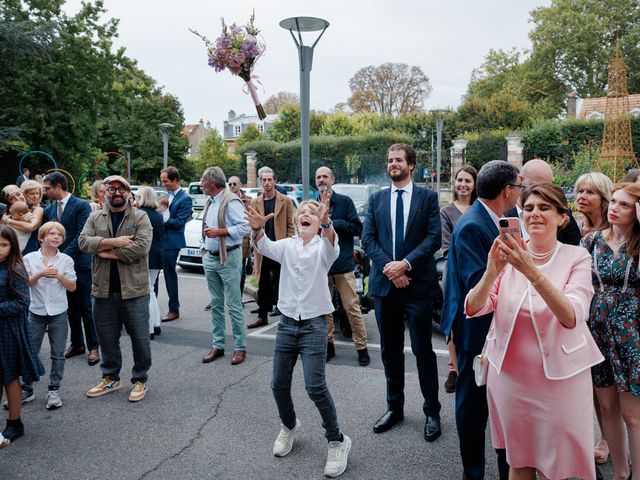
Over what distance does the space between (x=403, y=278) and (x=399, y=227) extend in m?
0.47

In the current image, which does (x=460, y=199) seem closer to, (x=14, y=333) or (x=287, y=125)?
(x=14, y=333)

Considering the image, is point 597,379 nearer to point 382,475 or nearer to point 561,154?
point 382,475

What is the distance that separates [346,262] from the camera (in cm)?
576

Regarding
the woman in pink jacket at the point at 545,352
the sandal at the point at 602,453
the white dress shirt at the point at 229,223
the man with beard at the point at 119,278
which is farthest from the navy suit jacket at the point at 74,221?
the sandal at the point at 602,453

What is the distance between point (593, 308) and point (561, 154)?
27.8 meters

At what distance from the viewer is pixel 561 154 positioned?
28078 mm

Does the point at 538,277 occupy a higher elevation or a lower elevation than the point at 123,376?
higher

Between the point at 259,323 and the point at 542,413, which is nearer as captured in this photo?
the point at 542,413

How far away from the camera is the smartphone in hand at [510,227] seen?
2166mm

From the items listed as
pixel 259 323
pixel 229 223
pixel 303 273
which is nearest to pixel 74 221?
pixel 229 223

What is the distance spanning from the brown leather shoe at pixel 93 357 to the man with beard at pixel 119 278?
92 cm

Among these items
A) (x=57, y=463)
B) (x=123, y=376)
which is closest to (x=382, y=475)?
(x=57, y=463)

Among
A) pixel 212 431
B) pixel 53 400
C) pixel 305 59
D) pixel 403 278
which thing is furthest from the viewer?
pixel 305 59

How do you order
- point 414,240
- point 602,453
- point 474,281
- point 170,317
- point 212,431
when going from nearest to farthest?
point 474,281 < point 602,453 < point 212,431 < point 414,240 < point 170,317
